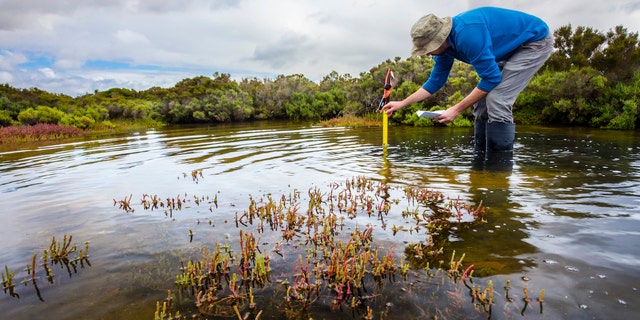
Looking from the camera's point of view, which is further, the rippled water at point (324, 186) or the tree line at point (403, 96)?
the tree line at point (403, 96)

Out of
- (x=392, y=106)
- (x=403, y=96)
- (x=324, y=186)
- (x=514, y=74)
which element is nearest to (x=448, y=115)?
(x=392, y=106)

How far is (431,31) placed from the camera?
565 centimetres

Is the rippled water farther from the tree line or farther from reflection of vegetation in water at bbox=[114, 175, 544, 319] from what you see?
the tree line

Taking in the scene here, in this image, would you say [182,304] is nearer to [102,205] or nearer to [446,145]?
[102,205]

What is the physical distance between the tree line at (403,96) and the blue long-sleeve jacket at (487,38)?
13.8 meters

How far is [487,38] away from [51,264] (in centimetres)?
616

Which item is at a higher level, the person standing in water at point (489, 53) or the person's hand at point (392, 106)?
the person standing in water at point (489, 53)

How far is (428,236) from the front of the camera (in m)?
4.17

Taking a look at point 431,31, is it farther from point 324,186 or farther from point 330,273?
point 330,273

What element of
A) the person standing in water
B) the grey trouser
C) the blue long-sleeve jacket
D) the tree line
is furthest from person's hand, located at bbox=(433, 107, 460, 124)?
the tree line

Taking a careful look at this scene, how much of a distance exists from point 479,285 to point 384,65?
27.1m

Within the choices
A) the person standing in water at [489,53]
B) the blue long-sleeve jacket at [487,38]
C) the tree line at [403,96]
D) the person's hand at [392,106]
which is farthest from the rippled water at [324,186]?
the tree line at [403,96]

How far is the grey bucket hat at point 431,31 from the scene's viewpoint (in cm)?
562

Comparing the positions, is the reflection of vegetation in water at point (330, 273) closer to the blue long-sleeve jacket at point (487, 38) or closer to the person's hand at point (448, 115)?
the person's hand at point (448, 115)
